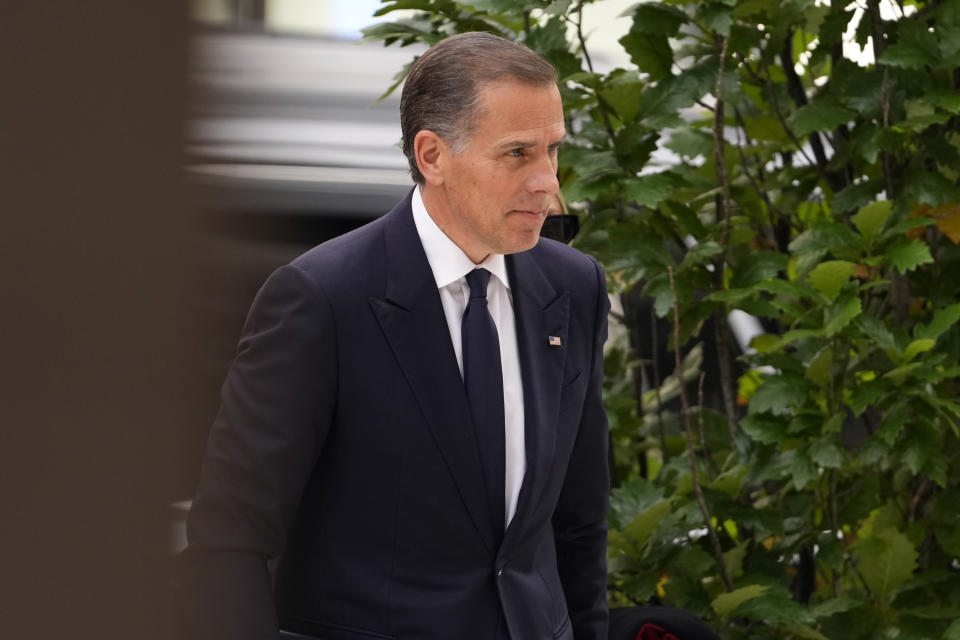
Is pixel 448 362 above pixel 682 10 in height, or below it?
below

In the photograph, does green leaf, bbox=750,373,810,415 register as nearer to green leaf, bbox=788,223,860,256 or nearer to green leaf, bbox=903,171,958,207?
green leaf, bbox=788,223,860,256

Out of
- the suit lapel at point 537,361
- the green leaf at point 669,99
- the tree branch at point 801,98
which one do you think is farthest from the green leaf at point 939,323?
the suit lapel at point 537,361

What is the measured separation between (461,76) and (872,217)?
3.85ft

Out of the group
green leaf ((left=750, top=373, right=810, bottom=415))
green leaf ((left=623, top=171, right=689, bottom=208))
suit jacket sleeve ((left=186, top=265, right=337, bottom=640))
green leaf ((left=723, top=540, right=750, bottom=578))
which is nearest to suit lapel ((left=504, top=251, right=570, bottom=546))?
suit jacket sleeve ((left=186, top=265, right=337, bottom=640))

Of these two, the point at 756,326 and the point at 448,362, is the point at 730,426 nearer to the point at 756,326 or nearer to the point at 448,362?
the point at 756,326

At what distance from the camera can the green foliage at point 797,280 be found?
87.2 inches

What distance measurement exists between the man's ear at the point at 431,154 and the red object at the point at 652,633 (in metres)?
0.81

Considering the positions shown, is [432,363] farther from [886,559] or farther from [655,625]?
[886,559]

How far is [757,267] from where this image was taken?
2344mm

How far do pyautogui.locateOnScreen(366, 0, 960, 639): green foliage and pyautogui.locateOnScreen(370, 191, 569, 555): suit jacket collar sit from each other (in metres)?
0.88

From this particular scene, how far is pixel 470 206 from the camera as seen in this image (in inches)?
52.0

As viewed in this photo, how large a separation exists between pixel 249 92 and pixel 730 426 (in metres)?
2.41

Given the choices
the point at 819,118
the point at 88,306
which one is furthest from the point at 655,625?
the point at 88,306

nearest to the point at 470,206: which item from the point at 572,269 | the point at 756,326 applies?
the point at 572,269
